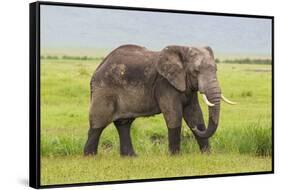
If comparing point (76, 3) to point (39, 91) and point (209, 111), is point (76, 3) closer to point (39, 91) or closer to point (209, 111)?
point (39, 91)

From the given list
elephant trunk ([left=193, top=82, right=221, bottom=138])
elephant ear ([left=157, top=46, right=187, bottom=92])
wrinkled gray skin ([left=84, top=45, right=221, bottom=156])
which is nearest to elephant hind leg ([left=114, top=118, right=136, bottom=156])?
wrinkled gray skin ([left=84, top=45, right=221, bottom=156])

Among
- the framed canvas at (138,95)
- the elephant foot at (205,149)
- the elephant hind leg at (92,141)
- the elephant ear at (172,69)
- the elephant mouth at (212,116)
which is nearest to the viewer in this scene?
the framed canvas at (138,95)

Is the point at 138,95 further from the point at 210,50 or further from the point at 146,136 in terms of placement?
the point at 210,50

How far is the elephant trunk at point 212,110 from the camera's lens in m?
6.49

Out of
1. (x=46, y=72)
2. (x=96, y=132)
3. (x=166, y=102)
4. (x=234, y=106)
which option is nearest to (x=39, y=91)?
(x=46, y=72)

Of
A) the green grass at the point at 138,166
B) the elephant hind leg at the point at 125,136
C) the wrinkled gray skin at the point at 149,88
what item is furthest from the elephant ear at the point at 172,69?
the green grass at the point at 138,166

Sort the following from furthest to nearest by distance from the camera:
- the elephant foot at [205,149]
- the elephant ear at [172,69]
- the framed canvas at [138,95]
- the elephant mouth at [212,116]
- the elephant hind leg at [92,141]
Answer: the elephant foot at [205,149], the elephant mouth at [212,116], the elephant ear at [172,69], the elephant hind leg at [92,141], the framed canvas at [138,95]

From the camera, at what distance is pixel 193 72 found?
21.1 ft

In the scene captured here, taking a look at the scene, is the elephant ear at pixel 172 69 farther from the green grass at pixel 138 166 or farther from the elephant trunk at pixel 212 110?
the green grass at pixel 138 166

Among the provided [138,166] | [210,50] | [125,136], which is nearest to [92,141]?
[125,136]

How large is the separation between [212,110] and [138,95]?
58 centimetres

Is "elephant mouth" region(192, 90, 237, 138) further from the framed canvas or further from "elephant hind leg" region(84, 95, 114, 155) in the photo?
"elephant hind leg" region(84, 95, 114, 155)

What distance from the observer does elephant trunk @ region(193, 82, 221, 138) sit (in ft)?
21.3

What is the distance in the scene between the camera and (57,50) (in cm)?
608
